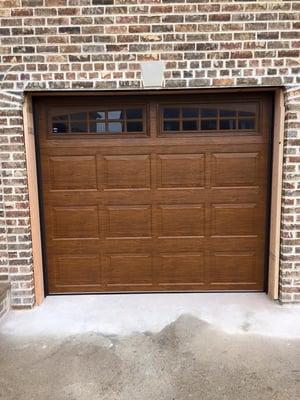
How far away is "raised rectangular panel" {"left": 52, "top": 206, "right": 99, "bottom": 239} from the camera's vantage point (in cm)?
404

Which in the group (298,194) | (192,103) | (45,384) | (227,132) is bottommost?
(45,384)

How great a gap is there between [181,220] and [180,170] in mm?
549

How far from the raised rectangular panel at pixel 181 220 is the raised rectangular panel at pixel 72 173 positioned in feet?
2.74

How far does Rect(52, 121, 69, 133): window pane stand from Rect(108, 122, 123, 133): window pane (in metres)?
0.46

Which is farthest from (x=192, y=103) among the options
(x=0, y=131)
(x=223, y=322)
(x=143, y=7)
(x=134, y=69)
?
(x=223, y=322)

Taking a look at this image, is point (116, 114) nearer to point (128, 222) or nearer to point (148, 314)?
point (128, 222)

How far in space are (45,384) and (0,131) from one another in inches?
91.0

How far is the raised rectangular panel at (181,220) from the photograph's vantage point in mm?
4031

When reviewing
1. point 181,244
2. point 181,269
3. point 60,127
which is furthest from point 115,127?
point 181,269

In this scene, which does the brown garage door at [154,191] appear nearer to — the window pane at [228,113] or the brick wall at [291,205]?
the window pane at [228,113]

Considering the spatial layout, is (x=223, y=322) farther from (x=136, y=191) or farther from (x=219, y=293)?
(x=136, y=191)

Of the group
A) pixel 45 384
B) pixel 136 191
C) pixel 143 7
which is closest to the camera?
pixel 45 384

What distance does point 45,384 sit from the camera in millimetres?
2660

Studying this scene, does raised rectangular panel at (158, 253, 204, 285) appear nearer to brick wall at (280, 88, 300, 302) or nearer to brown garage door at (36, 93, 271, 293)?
brown garage door at (36, 93, 271, 293)
